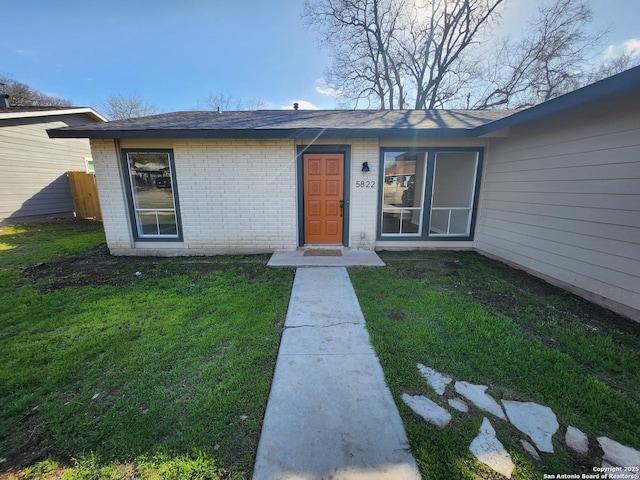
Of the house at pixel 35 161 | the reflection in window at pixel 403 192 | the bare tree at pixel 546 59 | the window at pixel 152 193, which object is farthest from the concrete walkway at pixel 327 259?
the bare tree at pixel 546 59

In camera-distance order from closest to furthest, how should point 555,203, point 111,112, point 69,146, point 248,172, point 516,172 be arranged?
point 555,203, point 516,172, point 248,172, point 69,146, point 111,112

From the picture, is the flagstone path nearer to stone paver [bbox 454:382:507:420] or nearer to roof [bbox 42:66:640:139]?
stone paver [bbox 454:382:507:420]

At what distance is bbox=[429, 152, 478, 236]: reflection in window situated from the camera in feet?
20.1

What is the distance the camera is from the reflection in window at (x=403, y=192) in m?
5.90

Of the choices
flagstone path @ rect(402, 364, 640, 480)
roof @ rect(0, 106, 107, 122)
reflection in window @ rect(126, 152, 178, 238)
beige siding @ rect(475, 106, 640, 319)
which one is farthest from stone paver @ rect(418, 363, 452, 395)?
roof @ rect(0, 106, 107, 122)

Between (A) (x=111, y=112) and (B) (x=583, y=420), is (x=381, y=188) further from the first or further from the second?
(A) (x=111, y=112)

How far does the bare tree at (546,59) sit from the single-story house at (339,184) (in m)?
12.8

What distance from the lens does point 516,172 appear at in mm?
4953

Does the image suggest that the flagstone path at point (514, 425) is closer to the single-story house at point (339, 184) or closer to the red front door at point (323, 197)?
the single-story house at point (339, 184)

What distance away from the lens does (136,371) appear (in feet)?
7.41

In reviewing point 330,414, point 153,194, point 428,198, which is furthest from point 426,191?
point 153,194

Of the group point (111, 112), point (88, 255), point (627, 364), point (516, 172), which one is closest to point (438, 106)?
point (516, 172)

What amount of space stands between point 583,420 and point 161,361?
333 cm

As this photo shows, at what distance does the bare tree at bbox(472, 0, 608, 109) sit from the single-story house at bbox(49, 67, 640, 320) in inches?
505
